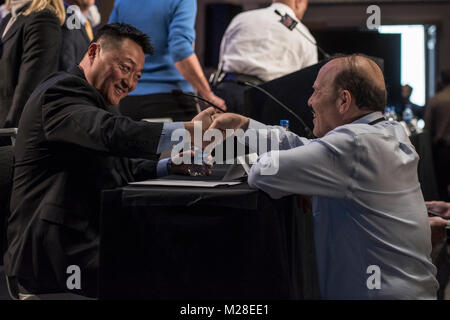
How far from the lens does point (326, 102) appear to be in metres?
1.46

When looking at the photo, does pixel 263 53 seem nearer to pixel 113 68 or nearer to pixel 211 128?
pixel 113 68

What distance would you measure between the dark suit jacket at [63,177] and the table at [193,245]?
9.0 inches

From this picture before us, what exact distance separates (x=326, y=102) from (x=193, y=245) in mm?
494

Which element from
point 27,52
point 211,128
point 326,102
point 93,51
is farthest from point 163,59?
point 326,102

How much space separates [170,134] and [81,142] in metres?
0.21

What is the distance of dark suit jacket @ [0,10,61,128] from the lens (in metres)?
2.19

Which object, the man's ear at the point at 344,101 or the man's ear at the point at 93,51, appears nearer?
the man's ear at the point at 344,101

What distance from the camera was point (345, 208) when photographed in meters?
1.33

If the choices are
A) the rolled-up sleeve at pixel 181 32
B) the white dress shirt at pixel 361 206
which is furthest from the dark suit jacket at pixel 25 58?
the white dress shirt at pixel 361 206

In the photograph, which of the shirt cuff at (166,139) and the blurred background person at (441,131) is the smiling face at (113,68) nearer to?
the shirt cuff at (166,139)

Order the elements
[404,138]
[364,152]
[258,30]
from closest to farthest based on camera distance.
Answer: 1. [364,152]
2. [404,138]
3. [258,30]

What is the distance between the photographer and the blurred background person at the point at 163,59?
8.88 ft
